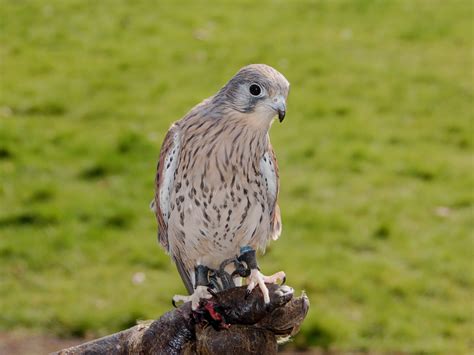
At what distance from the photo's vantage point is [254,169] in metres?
4.46

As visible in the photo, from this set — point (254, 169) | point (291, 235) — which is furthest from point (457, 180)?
point (254, 169)

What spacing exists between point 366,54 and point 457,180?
3217mm

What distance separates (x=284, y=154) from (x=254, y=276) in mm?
5828

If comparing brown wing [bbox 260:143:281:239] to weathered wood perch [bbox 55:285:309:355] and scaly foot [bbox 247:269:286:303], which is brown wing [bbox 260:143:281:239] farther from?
weathered wood perch [bbox 55:285:309:355]

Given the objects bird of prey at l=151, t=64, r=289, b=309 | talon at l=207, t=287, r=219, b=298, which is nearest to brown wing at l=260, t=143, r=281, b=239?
bird of prey at l=151, t=64, r=289, b=309

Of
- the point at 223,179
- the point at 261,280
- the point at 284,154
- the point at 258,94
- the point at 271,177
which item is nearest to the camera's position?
the point at 261,280

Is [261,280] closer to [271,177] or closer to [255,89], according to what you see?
[271,177]

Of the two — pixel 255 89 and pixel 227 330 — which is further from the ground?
pixel 255 89

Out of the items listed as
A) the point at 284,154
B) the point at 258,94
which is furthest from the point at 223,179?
the point at 284,154

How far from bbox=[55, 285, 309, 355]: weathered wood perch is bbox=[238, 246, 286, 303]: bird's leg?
0.02 metres

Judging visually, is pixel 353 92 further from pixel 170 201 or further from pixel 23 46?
pixel 170 201

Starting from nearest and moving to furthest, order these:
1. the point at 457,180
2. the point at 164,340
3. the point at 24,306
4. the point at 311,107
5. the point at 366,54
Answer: the point at 164,340 < the point at 24,306 < the point at 457,180 < the point at 311,107 < the point at 366,54

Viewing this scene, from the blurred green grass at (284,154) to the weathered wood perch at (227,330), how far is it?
3589mm

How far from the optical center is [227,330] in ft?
13.1
